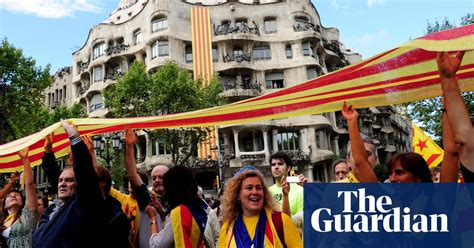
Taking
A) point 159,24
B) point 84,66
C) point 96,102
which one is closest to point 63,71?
point 84,66

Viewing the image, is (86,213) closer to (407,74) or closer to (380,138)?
(407,74)

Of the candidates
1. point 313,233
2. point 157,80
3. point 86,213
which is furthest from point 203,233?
point 157,80

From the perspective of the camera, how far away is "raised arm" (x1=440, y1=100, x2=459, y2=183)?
115 inches

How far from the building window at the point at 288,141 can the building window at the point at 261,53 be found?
23.9ft

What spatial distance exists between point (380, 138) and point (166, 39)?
93.5 ft

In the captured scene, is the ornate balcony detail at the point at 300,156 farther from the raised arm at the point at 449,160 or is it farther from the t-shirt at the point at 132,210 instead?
the raised arm at the point at 449,160

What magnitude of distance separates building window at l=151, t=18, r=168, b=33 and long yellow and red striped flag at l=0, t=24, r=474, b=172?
3411 centimetres

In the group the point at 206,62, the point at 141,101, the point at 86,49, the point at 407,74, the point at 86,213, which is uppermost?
the point at 86,49

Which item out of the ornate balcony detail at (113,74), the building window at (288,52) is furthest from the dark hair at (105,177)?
the ornate balcony detail at (113,74)

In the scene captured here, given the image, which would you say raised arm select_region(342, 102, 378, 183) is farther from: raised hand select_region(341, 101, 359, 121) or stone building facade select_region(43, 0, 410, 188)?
stone building facade select_region(43, 0, 410, 188)

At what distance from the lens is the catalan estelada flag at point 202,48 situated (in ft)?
119

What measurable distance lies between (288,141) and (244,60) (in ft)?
26.2

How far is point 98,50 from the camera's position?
42.7 m

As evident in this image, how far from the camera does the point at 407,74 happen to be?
3.83 metres
